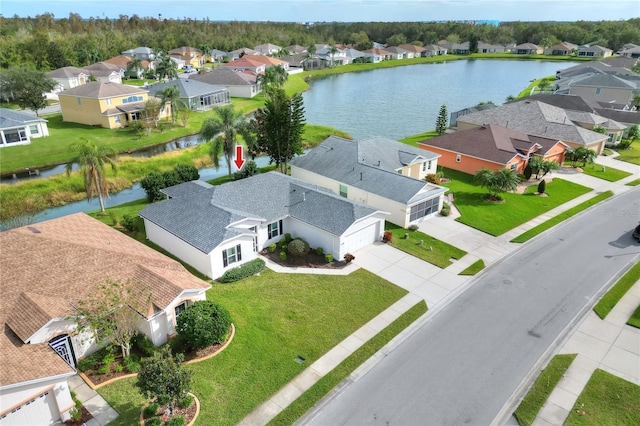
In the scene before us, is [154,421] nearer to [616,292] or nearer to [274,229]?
[274,229]

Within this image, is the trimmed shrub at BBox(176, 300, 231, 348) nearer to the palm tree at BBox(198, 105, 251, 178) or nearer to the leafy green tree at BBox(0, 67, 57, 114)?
the palm tree at BBox(198, 105, 251, 178)

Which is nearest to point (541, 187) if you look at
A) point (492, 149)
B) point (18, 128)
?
point (492, 149)

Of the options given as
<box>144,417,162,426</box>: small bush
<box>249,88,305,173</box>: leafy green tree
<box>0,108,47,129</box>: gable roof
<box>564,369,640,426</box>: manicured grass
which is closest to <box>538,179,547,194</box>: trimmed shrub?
<box>249,88,305,173</box>: leafy green tree

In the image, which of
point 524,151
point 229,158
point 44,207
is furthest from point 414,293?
point 44,207

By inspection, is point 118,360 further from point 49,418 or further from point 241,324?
point 241,324

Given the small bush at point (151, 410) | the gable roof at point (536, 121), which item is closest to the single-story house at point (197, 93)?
the gable roof at point (536, 121)
